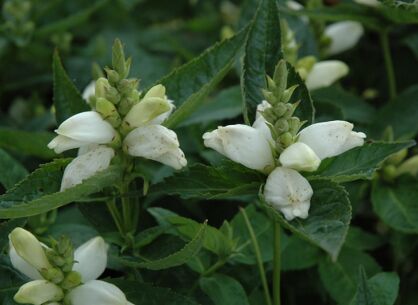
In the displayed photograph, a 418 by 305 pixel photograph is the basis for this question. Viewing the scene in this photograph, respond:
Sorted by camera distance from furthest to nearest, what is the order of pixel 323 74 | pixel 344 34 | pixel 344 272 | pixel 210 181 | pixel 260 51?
pixel 344 34
pixel 323 74
pixel 344 272
pixel 260 51
pixel 210 181

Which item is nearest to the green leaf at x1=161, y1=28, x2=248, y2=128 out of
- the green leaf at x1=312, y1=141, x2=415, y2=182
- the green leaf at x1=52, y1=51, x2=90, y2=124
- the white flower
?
the green leaf at x1=52, y1=51, x2=90, y2=124

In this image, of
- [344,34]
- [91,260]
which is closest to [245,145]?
[91,260]

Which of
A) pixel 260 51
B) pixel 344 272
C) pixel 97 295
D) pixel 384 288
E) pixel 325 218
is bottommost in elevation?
pixel 344 272

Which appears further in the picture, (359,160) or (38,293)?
(359,160)

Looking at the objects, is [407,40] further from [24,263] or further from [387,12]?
[24,263]

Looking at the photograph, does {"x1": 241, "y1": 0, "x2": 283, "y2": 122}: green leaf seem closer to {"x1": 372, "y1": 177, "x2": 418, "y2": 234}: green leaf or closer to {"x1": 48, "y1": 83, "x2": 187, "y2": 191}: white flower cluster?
{"x1": 48, "y1": 83, "x2": 187, "y2": 191}: white flower cluster

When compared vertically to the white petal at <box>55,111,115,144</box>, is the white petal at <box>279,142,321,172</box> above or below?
below

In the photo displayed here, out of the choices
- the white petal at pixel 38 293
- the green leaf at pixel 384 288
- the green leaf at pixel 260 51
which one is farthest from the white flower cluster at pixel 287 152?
the white petal at pixel 38 293

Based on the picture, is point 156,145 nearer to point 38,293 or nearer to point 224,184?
point 224,184
